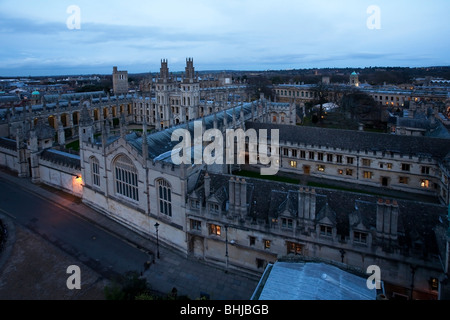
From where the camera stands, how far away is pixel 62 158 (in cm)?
3959

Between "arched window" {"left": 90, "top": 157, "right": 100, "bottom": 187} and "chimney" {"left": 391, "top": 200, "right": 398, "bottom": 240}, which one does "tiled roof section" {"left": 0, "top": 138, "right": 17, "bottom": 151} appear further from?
"chimney" {"left": 391, "top": 200, "right": 398, "bottom": 240}

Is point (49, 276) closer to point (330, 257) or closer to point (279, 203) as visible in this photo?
point (279, 203)

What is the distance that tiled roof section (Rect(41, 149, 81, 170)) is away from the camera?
124 ft

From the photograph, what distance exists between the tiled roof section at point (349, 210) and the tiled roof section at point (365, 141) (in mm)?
20420

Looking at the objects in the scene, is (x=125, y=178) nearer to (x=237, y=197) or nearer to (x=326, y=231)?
(x=237, y=197)

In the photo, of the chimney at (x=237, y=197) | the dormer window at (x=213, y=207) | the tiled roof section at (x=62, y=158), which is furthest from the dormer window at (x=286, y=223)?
the tiled roof section at (x=62, y=158)

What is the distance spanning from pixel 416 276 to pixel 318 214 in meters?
6.17

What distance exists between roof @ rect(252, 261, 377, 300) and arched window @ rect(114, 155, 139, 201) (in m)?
17.2

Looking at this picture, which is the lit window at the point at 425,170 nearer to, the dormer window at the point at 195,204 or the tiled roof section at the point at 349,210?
the tiled roof section at the point at 349,210

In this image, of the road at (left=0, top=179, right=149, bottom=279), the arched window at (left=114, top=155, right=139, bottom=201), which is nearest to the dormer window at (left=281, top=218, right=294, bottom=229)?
the road at (left=0, top=179, right=149, bottom=279)

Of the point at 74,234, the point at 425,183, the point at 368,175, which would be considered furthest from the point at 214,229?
the point at 425,183

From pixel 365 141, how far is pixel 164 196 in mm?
27052

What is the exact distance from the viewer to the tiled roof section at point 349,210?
19484mm
